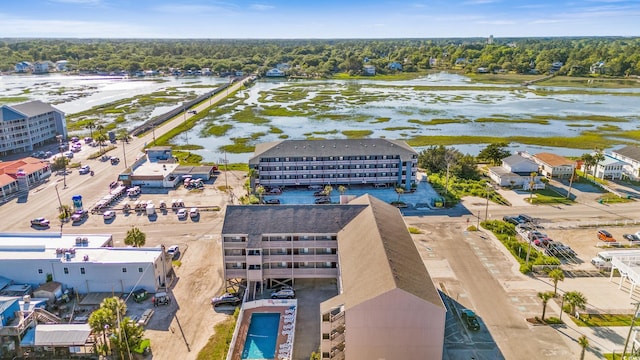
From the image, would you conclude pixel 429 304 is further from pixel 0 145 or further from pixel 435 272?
pixel 0 145

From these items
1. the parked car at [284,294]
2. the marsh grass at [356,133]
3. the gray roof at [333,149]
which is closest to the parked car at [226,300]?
the parked car at [284,294]

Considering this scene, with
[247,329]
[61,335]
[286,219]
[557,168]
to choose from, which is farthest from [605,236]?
[61,335]

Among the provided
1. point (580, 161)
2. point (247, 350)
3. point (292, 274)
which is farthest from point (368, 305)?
point (580, 161)

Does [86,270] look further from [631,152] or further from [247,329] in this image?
[631,152]

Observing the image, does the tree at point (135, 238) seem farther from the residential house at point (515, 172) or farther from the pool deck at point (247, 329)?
the residential house at point (515, 172)

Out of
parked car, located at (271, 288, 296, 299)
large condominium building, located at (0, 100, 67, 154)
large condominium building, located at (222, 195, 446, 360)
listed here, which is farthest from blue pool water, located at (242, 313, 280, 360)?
large condominium building, located at (0, 100, 67, 154)
